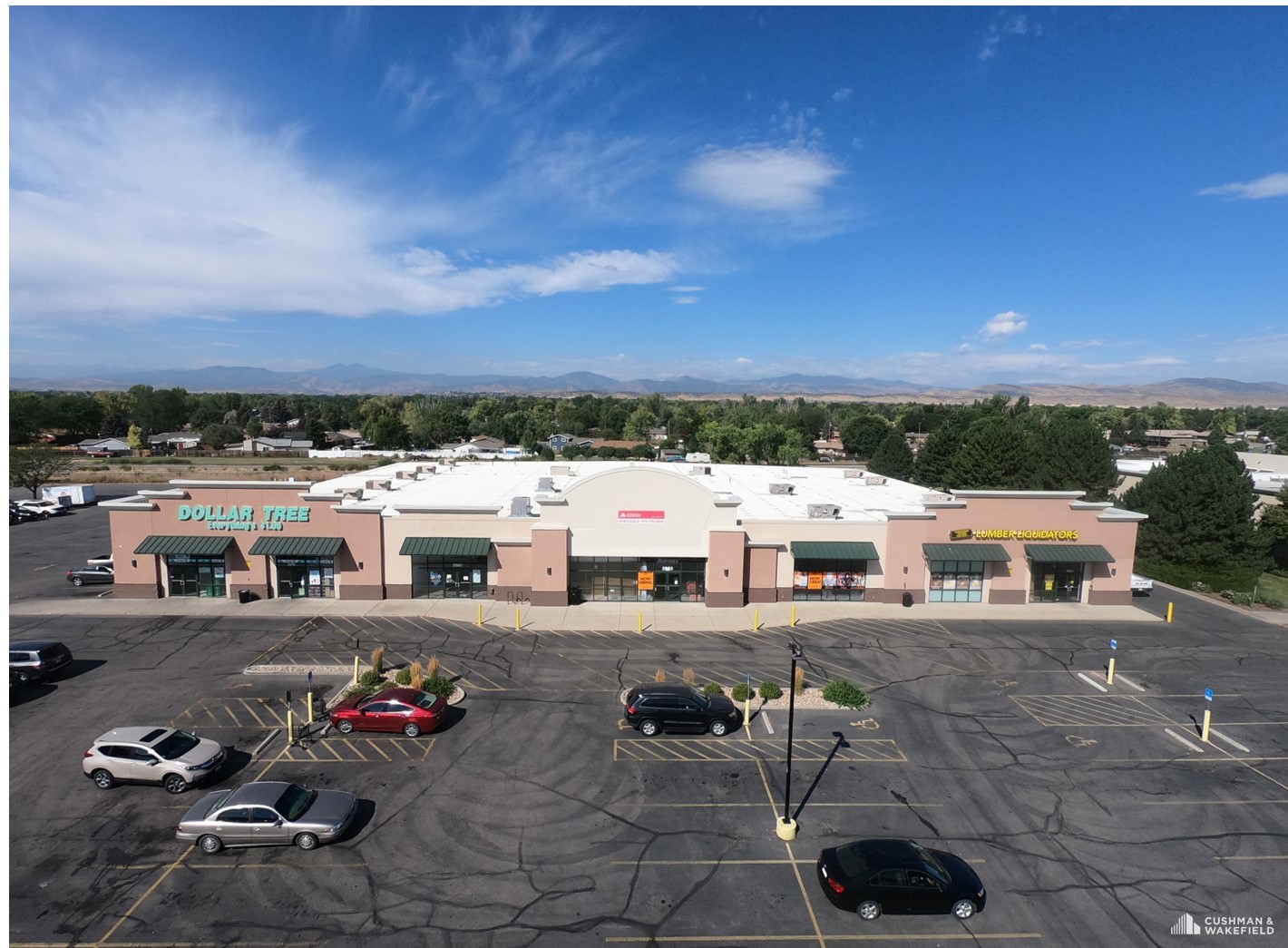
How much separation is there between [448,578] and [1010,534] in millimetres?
34351

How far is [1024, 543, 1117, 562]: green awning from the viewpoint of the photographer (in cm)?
3975

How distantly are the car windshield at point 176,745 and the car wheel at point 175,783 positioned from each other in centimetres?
58

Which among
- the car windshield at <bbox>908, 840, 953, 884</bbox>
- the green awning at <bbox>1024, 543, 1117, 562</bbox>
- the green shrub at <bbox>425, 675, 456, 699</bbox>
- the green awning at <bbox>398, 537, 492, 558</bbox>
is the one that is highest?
the green awning at <bbox>398, 537, 492, 558</bbox>

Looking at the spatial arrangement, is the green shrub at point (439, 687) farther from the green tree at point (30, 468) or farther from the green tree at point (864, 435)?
the green tree at point (864, 435)

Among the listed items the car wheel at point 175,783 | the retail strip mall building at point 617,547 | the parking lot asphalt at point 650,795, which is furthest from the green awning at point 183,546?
the car wheel at point 175,783

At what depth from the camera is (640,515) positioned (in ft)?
129

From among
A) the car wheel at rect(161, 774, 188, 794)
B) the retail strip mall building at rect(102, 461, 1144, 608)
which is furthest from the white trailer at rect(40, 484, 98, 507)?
the car wheel at rect(161, 774, 188, 794)

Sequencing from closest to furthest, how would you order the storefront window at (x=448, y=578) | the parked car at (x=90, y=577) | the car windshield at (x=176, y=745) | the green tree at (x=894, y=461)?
the car windshield at (x=176, y=745) < the storefront window at (x=448, y=578) < the parked car at (x=90, y=577) < the green tree at (x=894, y=461)

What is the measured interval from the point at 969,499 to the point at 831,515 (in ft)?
27.0

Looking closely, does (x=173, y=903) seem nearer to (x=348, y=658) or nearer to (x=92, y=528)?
(x=348, y=658)

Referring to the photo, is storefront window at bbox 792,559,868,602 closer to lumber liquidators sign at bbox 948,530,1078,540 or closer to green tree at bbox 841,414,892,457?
lumber liquidators sign at bbox 948,530,1078,540

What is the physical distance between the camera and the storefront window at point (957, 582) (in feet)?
134

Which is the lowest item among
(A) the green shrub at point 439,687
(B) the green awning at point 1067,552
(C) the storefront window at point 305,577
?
(A) the green shrub at point 439,687

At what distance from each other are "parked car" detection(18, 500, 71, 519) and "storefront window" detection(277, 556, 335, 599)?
48982 mm
